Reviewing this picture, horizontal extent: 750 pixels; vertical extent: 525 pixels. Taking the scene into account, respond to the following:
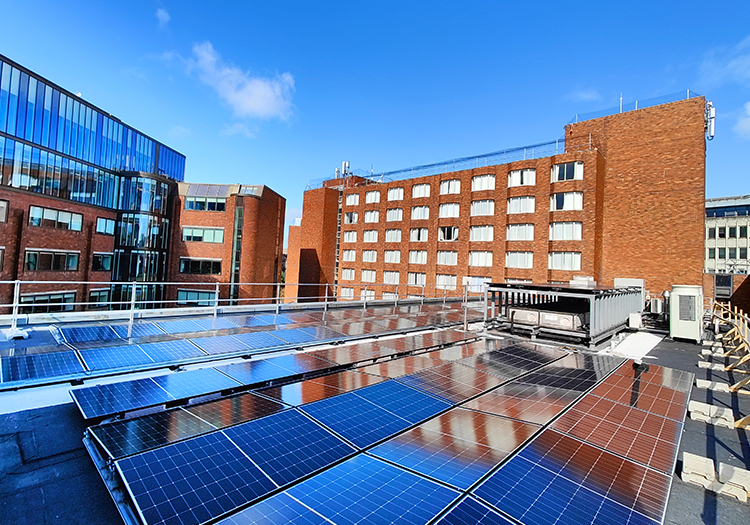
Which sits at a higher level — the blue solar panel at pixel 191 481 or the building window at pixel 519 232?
the building window at pixel 519 232

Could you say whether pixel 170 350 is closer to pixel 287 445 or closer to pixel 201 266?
pixel 287 445

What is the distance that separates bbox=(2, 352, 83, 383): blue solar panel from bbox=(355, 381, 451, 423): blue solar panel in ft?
15.8

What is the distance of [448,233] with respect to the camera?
1907 inches

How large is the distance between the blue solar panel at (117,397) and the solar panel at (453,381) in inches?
146

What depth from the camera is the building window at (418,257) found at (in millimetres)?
50625

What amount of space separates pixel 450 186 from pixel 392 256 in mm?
13493

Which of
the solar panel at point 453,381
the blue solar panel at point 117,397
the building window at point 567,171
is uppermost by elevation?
the building window at point 567,171

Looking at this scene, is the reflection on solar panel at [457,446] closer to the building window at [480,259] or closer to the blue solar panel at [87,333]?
the blue solar panel at [87,333]

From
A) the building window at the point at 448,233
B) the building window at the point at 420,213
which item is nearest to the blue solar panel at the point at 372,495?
the building window at the point at 448,233

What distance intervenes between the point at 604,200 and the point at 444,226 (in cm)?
1873

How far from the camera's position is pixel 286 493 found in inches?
112

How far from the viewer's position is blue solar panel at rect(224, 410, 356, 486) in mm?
3227

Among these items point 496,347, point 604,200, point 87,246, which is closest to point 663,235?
point 604,200

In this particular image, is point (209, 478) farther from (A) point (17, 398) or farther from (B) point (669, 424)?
(B) point (669, 424)
